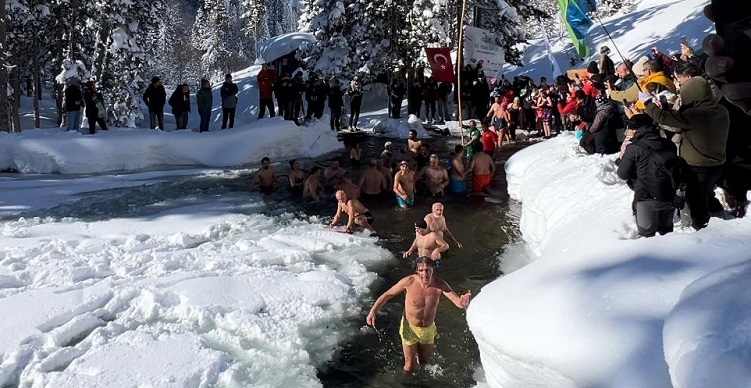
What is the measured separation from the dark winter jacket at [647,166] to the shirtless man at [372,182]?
7.10 metres

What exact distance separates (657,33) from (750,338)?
2667 centimetres

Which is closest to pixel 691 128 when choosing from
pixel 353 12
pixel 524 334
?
pixel 524 334

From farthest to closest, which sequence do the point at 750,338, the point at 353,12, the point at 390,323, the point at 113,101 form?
1. the point at 353,12
2. the point at 113,101
3. the point at 390,323
4. the point at 750,338

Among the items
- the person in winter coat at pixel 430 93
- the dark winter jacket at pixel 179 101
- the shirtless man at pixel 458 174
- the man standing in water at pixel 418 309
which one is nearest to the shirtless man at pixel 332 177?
the shirtless man at pixel 458 174

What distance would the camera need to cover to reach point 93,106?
15039 mm

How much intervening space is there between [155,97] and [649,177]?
45.6ft

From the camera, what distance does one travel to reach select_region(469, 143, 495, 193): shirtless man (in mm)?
12120

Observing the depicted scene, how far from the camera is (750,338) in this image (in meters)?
2.86

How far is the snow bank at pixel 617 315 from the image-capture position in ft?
10.1

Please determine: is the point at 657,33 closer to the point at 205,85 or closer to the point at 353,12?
the point at 353,12

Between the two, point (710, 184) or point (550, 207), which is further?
point (550, 207)

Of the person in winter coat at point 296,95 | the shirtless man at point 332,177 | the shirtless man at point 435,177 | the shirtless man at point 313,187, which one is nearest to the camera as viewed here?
the shirtless man at point 313,187

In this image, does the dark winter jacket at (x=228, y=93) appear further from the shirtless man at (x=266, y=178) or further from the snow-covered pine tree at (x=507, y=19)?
the snow-covered pine tree at (x=507, y=19)

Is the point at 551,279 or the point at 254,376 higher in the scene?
the point at 551,279
